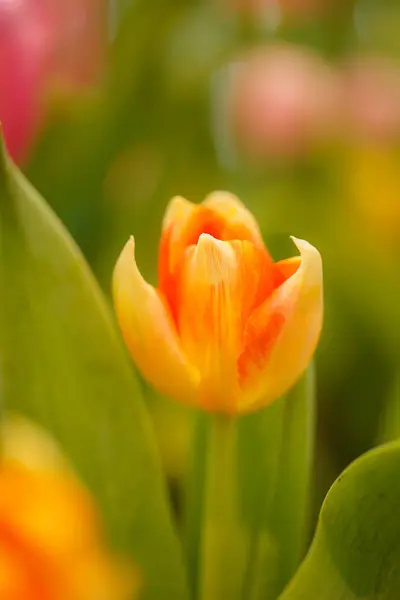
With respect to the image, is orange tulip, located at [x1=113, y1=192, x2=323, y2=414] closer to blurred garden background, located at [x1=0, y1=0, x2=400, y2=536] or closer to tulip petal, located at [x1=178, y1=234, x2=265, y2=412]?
tulip petal, located at [x1=178, y1=234, x2=265, y2=412]

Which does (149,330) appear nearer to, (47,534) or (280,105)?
(47,534)

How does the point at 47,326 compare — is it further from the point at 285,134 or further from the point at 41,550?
the point at 285,134

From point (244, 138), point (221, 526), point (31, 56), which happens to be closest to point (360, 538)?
point (221, 526)

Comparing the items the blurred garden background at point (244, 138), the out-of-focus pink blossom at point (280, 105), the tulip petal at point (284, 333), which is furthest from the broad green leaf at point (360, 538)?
the out-of-focus pink blossom at point (280, 105)

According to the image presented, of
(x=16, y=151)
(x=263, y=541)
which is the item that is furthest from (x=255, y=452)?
(x=16, y=151)

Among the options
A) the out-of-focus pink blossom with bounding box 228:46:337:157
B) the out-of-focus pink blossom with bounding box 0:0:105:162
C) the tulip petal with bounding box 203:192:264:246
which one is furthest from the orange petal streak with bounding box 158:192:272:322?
the out-of-focus pink blossom with bounding box 228:46:337:157
